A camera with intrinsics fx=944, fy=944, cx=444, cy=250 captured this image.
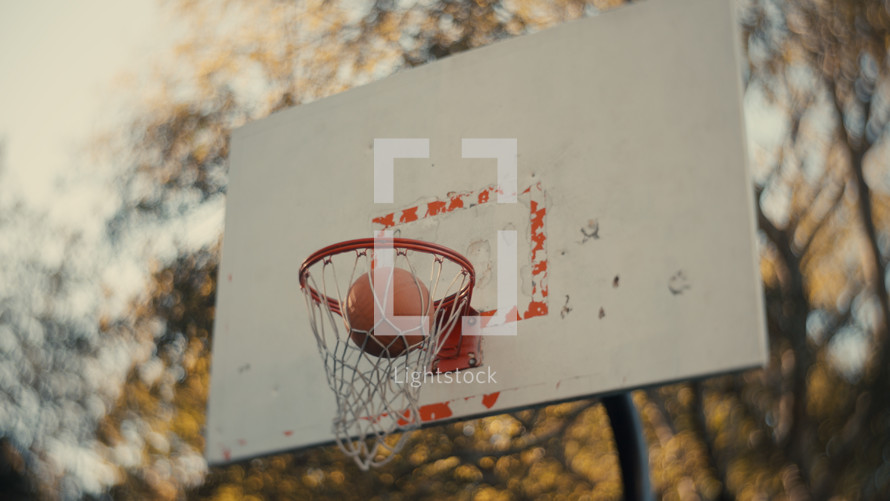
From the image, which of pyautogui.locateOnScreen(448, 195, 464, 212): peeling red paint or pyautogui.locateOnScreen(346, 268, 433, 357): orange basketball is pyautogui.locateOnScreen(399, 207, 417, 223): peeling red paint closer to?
pyautogui.locateOnScreen(448, 195, 464, 212): peeling red paint

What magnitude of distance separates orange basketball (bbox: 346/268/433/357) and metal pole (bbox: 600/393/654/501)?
2.72ft

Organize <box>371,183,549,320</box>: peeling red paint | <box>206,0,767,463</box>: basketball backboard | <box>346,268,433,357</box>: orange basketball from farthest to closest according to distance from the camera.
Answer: <box>371,183,549,320</box>: peeling red paint → <box>346,268,433,357</box>: orange basketball → <box>206,0,767,463</box>: basketball backboard

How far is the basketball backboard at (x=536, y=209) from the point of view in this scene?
9.78 ft

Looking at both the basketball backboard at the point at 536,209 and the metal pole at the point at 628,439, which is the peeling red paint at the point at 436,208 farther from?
the metal pole at the point at 628,439

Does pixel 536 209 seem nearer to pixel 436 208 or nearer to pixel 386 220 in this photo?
pixel 436 208

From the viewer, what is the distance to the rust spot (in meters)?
3.22

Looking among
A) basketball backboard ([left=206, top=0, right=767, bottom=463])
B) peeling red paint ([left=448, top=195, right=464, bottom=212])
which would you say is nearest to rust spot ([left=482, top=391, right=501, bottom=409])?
basketball backboard ([left=206, top=0, right=767, bottom=463])

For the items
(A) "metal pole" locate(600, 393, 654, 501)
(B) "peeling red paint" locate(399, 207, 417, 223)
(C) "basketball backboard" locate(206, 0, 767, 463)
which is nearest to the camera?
(C) "basketball backboard" locate(206, 0, 767, 463)

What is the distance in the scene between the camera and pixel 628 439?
11.7ft

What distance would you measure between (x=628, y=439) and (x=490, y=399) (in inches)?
26.5

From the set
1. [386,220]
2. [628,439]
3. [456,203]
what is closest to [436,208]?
[456,203]

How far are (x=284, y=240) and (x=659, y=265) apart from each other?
168 cm

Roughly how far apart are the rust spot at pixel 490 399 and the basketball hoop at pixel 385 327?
14cm

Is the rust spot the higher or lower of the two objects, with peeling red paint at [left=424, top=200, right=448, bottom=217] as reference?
lower
